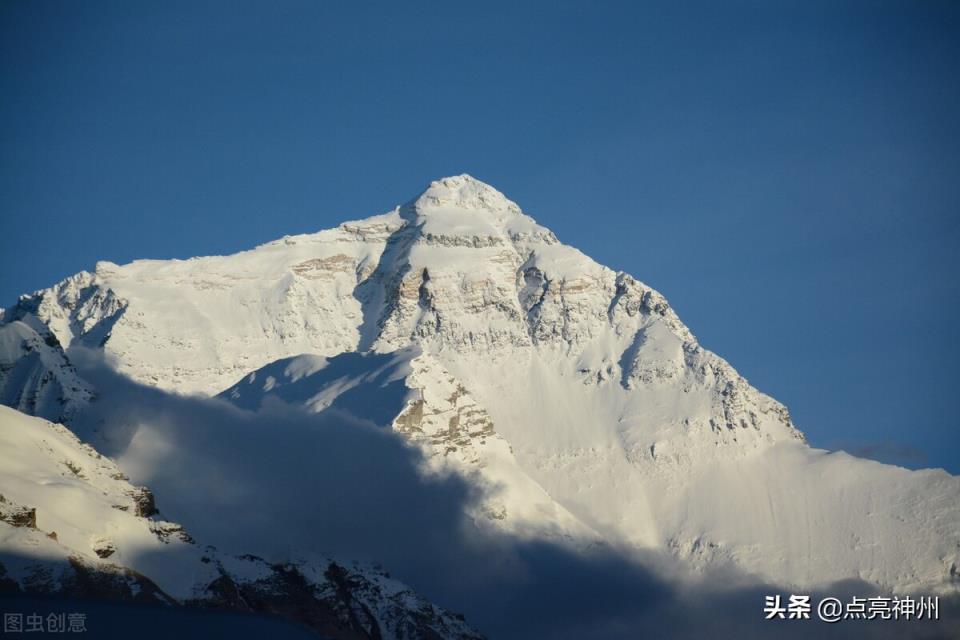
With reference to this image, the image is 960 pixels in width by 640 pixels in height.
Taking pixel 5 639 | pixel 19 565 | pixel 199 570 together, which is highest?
pixel 199 570

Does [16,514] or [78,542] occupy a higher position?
[78,542]

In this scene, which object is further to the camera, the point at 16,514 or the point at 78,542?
the point at 78,542

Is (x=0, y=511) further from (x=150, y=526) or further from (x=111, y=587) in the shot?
(x=150, y=526)

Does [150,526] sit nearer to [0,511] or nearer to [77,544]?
[77,544]

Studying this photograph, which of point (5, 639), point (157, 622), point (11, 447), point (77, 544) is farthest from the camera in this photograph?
point (11, 447)

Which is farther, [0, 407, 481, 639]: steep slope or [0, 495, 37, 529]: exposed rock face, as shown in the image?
[0, 495, 37, 529]: exposed rock face

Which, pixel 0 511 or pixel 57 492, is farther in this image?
pixel 57 492

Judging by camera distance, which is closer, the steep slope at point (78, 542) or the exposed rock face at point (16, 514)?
the steep slope at point (78, 542)

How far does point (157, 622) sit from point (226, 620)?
23.4 feet

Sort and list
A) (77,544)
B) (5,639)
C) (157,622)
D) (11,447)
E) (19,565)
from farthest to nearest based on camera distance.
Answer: (11,447), (77,544), (19,565), (157,622), (5,639)

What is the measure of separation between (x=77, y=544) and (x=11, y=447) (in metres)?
20.3

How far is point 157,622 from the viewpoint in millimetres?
142750

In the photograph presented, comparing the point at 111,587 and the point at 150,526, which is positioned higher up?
the point at 150,526

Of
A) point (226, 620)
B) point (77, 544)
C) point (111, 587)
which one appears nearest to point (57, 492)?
point (77, 544)
